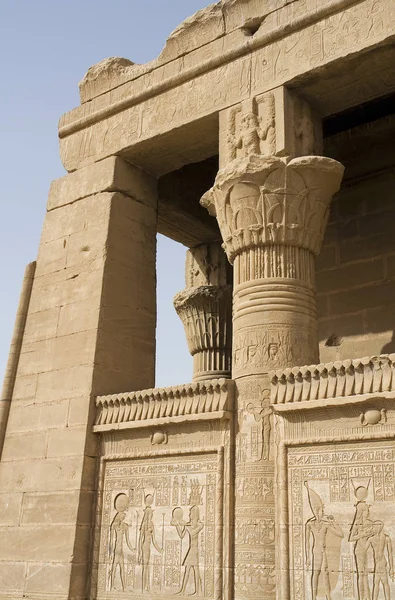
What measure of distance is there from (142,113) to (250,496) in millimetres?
4005

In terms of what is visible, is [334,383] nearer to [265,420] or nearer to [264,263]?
[265,420]

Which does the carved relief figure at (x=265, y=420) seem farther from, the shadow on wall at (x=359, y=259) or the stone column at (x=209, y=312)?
the stone column at (x=209, y=312)

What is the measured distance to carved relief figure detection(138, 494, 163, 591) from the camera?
18.5 ft

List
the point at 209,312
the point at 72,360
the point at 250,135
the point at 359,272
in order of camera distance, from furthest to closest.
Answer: the point at 209,312 < the point at 359,272 < the point at 72,360 < the point at 250,135

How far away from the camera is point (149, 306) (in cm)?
715

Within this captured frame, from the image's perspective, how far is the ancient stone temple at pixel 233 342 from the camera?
494 cm

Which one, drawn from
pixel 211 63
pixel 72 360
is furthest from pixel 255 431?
pixel 211 63

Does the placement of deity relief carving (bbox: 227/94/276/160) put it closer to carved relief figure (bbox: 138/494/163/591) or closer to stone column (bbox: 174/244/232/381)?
carved relief figure (bbox: 138/494/163/591)

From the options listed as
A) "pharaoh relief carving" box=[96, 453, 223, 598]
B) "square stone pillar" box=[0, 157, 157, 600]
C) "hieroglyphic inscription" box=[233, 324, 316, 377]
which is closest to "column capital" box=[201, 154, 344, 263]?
"hieroglyphic inscription" box=[233, 324, 316, 377]

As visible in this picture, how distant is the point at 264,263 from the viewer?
5707 millimetres

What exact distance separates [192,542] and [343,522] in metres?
1.28

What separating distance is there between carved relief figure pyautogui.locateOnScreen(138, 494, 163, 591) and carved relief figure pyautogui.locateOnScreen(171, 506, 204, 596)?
256 mm

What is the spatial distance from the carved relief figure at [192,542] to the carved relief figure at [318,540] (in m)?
0.95

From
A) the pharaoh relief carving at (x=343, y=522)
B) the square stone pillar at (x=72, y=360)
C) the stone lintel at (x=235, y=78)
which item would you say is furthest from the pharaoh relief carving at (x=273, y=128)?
the pharaoh relief carving at (x=343, y=522)
